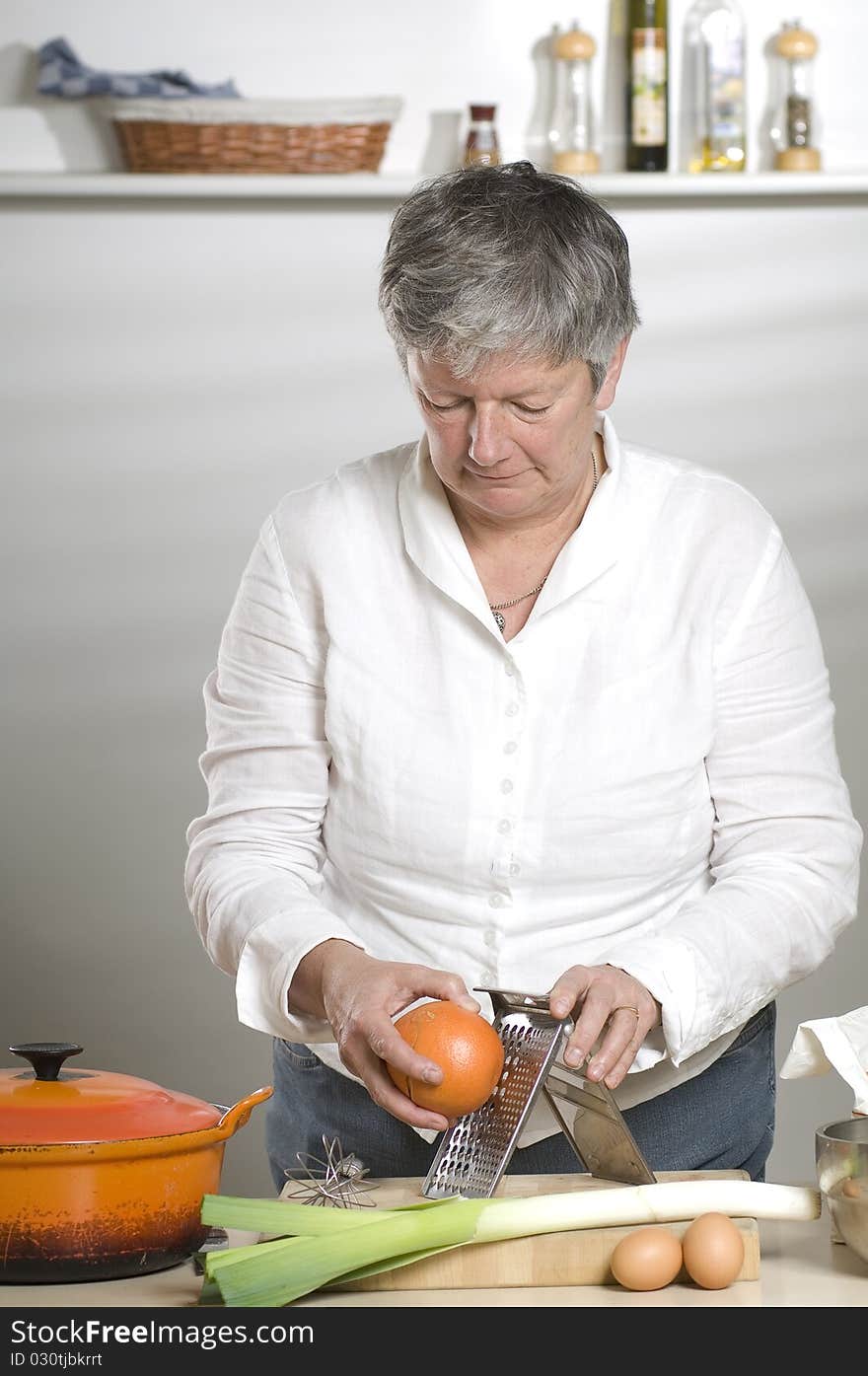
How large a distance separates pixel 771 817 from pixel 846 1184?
45 cm

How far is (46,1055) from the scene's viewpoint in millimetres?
1158

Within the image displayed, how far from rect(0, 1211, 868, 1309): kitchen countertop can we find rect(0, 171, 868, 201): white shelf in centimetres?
202

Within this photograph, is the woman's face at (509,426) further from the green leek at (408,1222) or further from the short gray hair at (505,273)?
the green leek at (408,1222)

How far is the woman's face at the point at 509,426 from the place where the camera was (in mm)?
1364

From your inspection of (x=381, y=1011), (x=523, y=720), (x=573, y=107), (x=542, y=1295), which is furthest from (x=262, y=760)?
(x=573, y=107)

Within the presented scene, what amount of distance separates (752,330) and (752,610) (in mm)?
1525

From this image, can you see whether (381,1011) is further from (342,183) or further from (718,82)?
(718,82)

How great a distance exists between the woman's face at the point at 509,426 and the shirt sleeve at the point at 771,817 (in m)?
0.23

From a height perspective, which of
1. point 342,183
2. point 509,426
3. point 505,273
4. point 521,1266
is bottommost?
point 521,1266

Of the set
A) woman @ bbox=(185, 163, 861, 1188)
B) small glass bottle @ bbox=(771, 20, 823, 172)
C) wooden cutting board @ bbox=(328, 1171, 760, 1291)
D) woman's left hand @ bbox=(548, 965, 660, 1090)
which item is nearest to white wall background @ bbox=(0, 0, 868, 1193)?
small glass bottle @ bbox=(771, 20, 823, 172)

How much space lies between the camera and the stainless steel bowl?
1086mm

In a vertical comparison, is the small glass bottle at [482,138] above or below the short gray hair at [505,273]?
above

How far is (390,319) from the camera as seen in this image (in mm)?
1432

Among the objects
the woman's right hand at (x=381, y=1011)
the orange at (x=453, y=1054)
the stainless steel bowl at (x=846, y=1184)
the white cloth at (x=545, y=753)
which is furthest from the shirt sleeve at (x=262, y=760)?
the stainless steel bowl at (x=846, y=1184)
